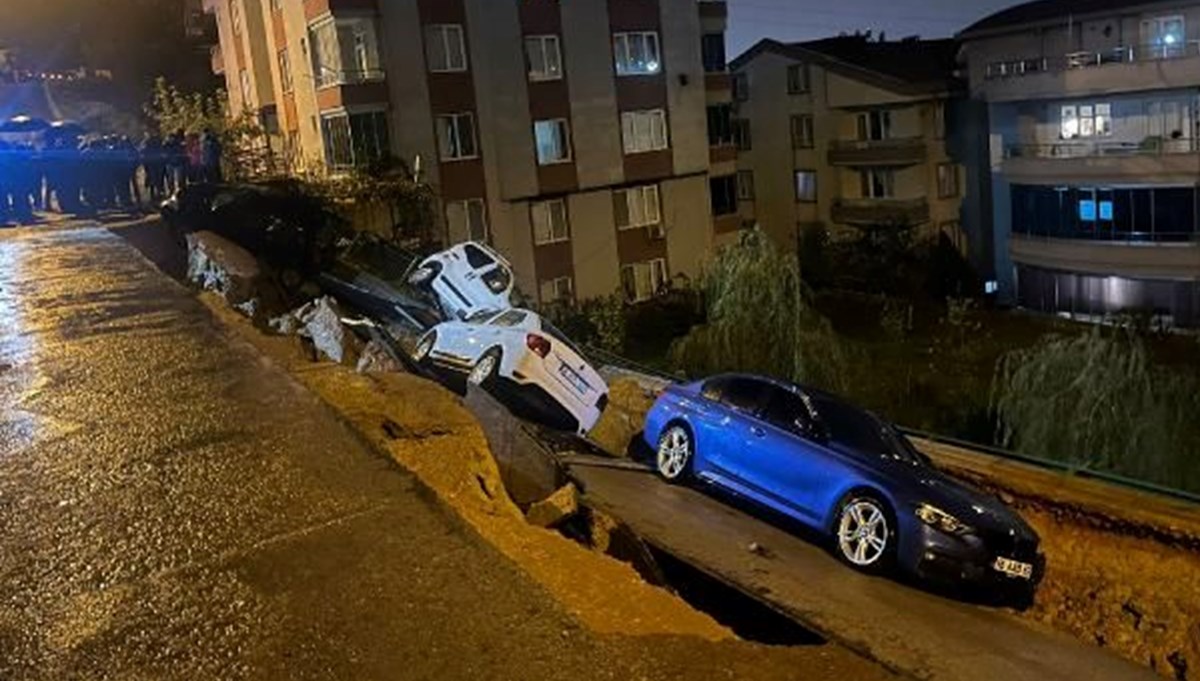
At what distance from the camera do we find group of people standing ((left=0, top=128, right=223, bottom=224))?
85.0ft

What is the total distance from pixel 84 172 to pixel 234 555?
85.3 feet

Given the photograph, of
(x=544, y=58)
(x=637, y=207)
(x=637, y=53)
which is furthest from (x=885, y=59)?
(x=544, y=58)

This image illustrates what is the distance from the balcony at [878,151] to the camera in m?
37.0

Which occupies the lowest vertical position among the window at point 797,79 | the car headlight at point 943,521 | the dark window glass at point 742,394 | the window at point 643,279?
the car headlight at point 943,521

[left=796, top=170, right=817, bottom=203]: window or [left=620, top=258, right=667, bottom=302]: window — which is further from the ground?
[left=796, top=170, right=817, bottom=203]: window

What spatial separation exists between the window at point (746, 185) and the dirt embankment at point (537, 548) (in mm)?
35688

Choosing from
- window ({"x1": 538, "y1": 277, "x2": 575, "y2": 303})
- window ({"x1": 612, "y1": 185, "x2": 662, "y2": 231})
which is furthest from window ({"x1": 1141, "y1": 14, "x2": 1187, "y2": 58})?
window ({"x1": 538, "y1": 277, "x2": 575, "y2": 303})

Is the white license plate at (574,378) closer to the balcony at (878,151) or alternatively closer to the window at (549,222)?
Answer: the window at (549,222)

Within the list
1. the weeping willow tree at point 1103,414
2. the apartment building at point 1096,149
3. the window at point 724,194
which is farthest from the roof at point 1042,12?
the weeping willow tree at point 1103,414

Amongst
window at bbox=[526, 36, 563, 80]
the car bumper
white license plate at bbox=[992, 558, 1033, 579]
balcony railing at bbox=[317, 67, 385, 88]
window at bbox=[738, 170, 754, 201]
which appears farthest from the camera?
window at bbox=[738, 170, 754, 201]

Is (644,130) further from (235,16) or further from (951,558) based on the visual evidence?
(951,558)

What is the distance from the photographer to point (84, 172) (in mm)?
27266

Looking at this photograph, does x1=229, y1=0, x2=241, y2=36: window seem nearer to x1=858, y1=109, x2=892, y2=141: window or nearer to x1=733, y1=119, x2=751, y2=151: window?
x1=733, y1=119, x2=751, y2=151: window

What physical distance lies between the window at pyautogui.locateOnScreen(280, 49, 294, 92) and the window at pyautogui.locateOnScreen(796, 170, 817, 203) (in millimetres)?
20283
